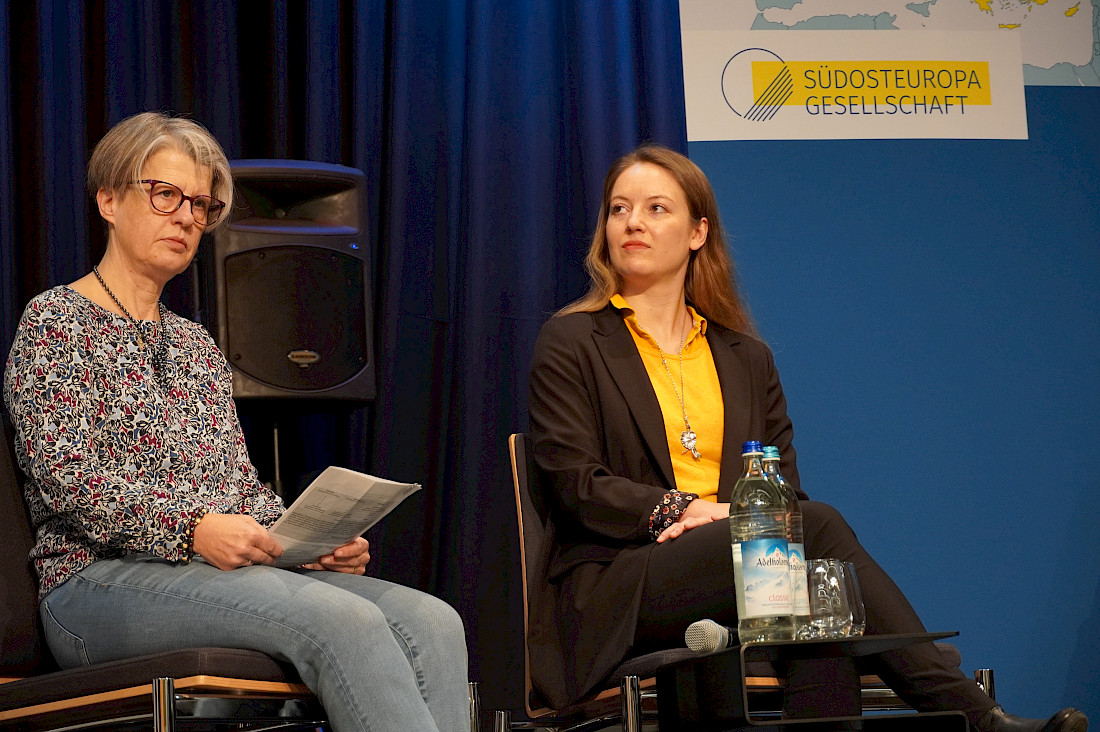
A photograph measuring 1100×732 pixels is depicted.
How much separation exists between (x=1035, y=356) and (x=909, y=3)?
1.13 metres

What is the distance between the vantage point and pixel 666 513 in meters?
2.29

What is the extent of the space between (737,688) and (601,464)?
2.43ft

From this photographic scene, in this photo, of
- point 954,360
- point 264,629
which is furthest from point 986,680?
point 954,360

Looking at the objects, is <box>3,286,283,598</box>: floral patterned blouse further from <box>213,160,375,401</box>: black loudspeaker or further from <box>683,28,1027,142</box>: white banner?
<box>683,28,1027,142</box>: white banner

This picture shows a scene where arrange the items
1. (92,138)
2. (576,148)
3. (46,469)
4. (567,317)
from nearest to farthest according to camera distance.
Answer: (46,469), (567,317), (92,138), (576,148)

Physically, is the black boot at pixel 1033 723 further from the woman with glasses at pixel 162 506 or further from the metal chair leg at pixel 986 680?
the woman with glasses at pixel 162 506

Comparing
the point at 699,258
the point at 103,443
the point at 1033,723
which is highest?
the point at 699,258

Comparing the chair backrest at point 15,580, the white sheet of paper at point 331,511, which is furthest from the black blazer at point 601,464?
the chair backrest at point 15,580

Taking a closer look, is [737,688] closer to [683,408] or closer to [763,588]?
[763,588]

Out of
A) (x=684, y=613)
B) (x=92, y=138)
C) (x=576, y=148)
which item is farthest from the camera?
(x=576, y=148)

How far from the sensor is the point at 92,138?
10.5 feet

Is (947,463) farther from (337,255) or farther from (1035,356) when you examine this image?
(337,255)

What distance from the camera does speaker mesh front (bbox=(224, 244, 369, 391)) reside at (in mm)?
2682

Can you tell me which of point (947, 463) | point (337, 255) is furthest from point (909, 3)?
point (337, 255)
